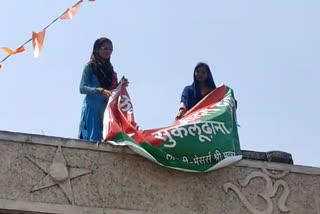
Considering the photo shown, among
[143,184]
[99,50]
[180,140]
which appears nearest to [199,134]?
[180,140]

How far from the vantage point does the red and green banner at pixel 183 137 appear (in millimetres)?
9227

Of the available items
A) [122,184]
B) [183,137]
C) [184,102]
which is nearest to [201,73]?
[184,102]

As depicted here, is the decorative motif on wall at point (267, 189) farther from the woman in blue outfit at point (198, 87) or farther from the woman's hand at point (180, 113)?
the woman in blue outfit at point (198, 87)

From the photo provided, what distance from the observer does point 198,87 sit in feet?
33.7

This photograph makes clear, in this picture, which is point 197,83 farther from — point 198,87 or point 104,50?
point 104,50

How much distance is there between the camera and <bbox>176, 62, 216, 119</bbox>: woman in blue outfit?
33.5ft

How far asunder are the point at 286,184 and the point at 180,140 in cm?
126

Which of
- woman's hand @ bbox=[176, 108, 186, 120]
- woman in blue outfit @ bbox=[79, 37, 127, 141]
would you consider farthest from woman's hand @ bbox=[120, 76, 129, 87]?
woman's hand @ bbox=[176, 108, 186, 120]

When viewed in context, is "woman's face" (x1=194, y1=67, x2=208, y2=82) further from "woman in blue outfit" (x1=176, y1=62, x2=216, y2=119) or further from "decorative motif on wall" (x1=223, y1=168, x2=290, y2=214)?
"decorative motif on wall" (x1=223, y1=168, x2=290, y2=214)

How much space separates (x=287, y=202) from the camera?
951 centimetres

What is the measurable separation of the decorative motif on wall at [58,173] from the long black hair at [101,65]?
1.18m

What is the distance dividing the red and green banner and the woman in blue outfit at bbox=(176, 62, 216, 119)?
0.31 meters

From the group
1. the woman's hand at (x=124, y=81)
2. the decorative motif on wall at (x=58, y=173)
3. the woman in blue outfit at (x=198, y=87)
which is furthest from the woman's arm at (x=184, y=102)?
the decorative motif on wall at (x=58, y=173)

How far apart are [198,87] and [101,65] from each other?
1.18 metres
